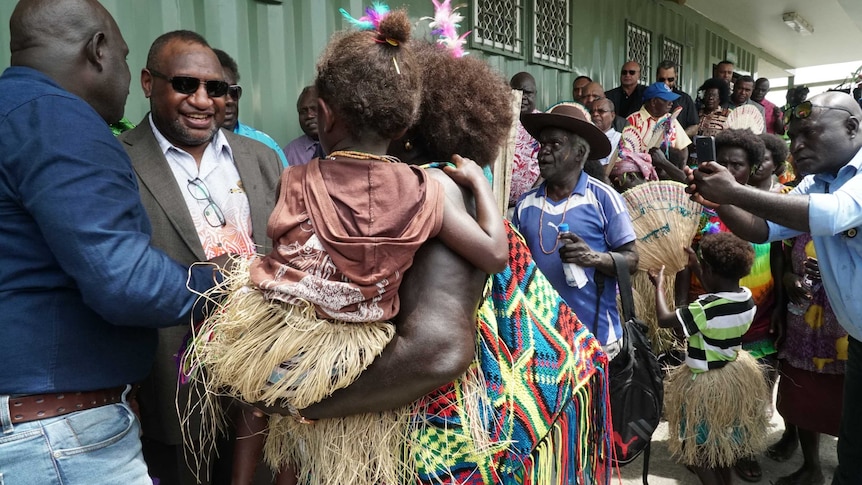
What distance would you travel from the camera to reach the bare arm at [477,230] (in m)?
1.40

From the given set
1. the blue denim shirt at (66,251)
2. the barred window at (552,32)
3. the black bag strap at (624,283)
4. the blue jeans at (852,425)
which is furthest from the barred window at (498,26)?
the blue denim shirt at (66,251)

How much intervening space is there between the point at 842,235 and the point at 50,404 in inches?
109

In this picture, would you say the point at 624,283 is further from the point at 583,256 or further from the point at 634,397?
the point at 634,397

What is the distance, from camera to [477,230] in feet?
4.63

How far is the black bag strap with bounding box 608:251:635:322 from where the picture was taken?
2863 millimetres

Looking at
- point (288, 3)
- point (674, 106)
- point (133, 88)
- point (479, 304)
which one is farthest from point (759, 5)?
point (479, 304)

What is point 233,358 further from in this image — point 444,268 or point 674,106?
point 674,106

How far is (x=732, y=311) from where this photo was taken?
3.38m

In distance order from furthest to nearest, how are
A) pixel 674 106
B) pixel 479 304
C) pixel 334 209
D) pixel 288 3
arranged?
pixel 674 106 → pixel 288 3 → pixel 479 304 → pixel 334 209

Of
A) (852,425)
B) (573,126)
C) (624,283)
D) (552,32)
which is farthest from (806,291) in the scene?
(552,32)

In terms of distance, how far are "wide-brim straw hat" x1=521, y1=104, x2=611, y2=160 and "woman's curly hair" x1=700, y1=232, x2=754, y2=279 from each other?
0.80m

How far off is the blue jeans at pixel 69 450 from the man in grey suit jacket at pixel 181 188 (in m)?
0.64

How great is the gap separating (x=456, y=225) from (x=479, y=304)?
0.26 m

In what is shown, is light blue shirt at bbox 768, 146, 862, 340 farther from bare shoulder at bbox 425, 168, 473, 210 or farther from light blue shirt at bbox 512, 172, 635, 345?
bare shoulder at bbox 425, 168, 473, 210
